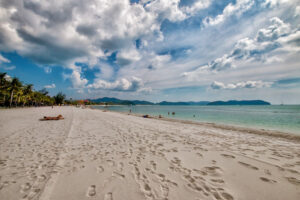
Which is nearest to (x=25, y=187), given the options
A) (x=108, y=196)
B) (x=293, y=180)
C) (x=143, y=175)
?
(x=108, y=196)

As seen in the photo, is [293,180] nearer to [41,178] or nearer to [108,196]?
[108,196]

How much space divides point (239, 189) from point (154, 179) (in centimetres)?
211

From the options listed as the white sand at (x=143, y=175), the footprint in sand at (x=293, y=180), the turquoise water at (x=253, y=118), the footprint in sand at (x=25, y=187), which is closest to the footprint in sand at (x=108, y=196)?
the white sand at (x=143, y=175)

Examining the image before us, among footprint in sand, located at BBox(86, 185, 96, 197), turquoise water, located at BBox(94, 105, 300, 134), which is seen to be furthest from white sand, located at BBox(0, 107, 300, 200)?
turquoise water, located at BBox(94, 105, 300, 134)

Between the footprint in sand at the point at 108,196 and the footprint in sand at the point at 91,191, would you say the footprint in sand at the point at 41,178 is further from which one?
the footprint in sand at the point at 108,196

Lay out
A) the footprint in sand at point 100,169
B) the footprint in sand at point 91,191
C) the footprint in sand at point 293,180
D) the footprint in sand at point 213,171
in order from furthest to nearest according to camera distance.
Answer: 1. the footprint in sand at point 100,169
2. the footprint in sand at point 213,171
3. the footprint in sand at point 293,180
4. the footprint in sand at point 91,191

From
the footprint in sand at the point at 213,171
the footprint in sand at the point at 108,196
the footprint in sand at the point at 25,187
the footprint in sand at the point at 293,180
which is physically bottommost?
the footprint in sand at the point at 108,196

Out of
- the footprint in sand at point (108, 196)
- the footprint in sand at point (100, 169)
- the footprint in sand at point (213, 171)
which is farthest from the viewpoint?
the footprint in sand at point (100, 169)

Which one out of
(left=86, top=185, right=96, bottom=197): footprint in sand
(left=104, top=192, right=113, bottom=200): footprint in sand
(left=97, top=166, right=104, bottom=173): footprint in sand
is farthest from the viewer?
(left=97, top=166, right=104, bottom=173): footprint in sand

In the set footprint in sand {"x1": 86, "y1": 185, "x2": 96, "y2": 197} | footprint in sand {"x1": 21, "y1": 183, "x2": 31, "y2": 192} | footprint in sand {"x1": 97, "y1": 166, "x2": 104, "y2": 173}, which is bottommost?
footprint in sand {"x1": 97, "y1": 166, "x2": 104, "y2": 173}

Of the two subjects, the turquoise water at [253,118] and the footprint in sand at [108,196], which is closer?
the footprint in sand at [108,196]

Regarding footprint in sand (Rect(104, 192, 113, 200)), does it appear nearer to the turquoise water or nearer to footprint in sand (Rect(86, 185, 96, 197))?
footprint in sand (Rect(86, 185, 96, 197))

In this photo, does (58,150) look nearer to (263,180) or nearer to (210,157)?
(210,157)

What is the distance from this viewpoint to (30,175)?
10.7ft
